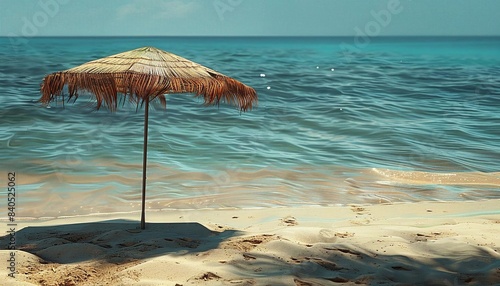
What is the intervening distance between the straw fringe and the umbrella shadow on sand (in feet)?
4.09

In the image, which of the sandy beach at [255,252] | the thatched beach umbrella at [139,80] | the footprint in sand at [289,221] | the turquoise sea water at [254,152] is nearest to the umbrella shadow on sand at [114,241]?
the sandy beach at [255,252]

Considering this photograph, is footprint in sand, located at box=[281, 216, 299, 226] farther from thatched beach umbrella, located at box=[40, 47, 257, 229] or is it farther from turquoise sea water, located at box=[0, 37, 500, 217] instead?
thatched beach umbrella, located at box=[40, 47, 257, 229]

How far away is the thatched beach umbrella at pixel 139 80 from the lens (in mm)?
5586

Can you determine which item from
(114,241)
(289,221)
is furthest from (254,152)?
(114,241)

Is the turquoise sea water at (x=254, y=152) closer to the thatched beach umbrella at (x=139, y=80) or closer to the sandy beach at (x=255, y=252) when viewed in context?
the sandy beach at (x=255, y=252)

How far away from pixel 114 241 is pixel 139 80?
1493 millimetres

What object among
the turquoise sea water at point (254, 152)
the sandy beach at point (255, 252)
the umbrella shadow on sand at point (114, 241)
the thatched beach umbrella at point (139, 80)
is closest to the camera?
the sandy beach at point (255, 252)

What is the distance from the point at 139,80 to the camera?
5.57 m

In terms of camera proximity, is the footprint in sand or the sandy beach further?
the footprint in sand

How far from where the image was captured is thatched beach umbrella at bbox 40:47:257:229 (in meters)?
5.59

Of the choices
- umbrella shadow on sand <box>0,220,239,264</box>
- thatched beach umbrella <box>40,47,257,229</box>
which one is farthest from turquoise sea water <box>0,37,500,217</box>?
thatched beach umbrella <box>40,47,257,229</box>

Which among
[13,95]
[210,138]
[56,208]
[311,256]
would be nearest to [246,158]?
[210,138]

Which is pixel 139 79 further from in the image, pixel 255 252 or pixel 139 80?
pixel 255 252

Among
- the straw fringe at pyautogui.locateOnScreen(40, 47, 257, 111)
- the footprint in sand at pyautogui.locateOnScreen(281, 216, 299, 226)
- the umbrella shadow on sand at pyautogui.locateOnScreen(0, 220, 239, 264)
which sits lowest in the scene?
the footprint in sand at pyautogui.locateOnScreen(281, 216, 299, 226)
